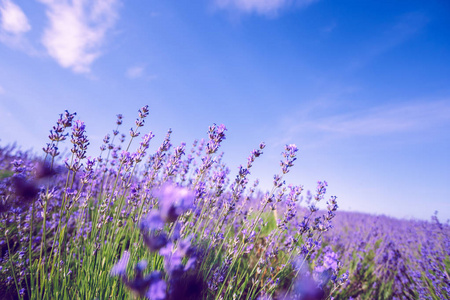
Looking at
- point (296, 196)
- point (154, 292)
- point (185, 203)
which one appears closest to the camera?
point (154, 292)

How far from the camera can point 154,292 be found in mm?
900

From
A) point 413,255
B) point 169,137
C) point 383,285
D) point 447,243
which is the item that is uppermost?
point 169,137

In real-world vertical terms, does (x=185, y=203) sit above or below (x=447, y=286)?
above

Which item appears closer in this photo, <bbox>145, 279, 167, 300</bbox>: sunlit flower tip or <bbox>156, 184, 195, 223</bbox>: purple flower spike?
<bbox>145, 279, 167, 300</bbox>: sunlit flower tip

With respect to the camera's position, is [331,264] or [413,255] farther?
[413,255]

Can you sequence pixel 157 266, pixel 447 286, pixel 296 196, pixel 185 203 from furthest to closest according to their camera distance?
pixel 447 286 < pixel 296 196 < pixel 157 266 < pixel 185 203

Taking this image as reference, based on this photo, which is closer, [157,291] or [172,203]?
[157,291]

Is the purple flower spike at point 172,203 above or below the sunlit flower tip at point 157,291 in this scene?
above

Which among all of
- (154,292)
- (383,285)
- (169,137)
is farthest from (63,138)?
(383,285)

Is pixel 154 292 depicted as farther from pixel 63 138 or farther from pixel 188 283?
pixel 63 138

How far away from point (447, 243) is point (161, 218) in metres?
7.90

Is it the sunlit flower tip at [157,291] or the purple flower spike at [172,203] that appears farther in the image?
the purple flower spike at [172,203]

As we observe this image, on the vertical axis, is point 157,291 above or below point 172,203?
below

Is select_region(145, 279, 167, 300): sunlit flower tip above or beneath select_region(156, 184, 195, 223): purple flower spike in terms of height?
beneath
